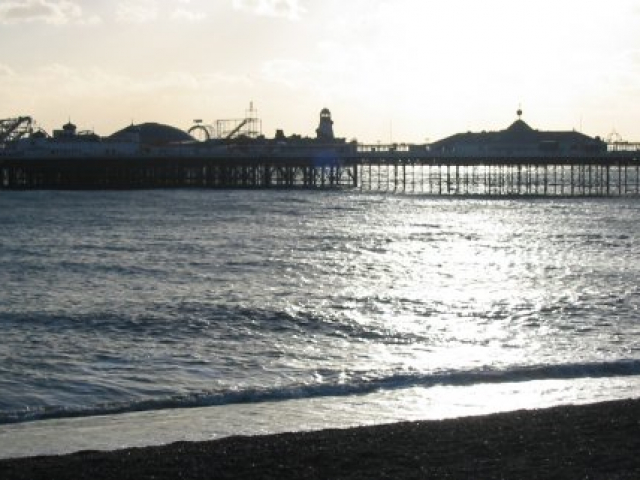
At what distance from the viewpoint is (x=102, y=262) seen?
3669 centimetres

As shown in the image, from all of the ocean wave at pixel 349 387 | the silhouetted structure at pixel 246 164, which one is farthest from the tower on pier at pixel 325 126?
the ocean wave at pixel 349 387

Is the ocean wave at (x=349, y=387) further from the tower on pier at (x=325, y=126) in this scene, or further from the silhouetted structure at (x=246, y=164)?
the tower on pier at (x=325, y=126)

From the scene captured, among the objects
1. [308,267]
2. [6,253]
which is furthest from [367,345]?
[6,253]

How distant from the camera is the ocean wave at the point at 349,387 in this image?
52.5 feet

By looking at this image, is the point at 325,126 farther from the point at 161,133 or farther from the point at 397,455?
the point at 397,455

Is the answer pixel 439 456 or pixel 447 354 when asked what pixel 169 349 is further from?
pixel 439 456

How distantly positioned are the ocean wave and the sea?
0.13 feet

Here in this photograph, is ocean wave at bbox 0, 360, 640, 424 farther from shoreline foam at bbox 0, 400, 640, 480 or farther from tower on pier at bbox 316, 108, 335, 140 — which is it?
tower on pier at bbox 316, 108, 335, 140

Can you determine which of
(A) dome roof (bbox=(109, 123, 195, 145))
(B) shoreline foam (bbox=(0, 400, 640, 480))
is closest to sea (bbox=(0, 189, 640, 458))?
(B) shoreline foam (bbox=(0, 400, 640, 480))

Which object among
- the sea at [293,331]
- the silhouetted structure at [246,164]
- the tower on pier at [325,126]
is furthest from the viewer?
the tower on pier at [325,126]

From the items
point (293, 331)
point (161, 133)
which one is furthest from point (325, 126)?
point (293, 331)

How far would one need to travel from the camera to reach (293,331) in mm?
22797

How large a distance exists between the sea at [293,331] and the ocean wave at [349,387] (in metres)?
0.04

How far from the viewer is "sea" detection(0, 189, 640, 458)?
1597 cm
